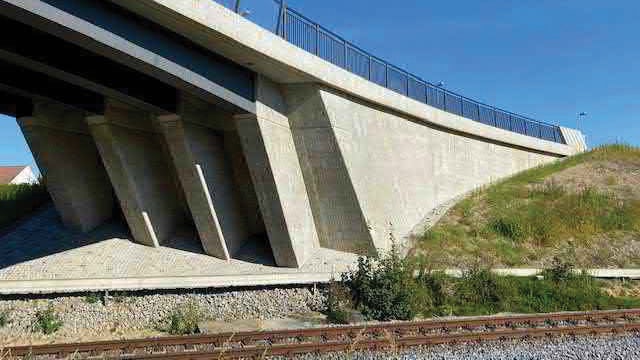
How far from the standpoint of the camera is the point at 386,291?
15.3 m

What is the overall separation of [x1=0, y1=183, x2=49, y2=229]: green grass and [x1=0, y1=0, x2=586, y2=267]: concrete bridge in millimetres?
3087

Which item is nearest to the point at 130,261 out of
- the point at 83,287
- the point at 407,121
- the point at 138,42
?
the point at 83,287

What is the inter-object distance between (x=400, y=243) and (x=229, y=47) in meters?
10.3

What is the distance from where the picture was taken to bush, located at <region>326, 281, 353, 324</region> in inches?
579

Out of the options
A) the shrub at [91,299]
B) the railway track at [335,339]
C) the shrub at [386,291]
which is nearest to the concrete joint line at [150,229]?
the shrub at [91,299]

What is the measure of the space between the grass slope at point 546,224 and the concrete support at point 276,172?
5233 mm

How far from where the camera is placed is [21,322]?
13.8m

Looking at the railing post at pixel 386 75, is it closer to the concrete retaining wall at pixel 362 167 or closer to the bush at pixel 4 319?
the concrete retaining wall at pixel 362 167

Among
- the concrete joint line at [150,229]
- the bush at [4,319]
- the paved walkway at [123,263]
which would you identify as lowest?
the bush at [4,319]

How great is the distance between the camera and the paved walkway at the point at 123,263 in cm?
1488

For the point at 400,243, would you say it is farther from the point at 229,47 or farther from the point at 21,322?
the point at 21,322

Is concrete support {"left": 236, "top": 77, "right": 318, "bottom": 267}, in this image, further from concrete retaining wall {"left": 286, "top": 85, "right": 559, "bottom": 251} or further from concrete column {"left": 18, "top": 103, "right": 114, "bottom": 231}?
concrete column {"left": 18, "top": 103, "right": 114, "bottom": 231}

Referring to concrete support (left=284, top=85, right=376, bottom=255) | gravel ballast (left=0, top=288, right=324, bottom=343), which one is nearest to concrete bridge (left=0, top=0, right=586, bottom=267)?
concrete support (left=284, top=85, right=376, bottom=255)

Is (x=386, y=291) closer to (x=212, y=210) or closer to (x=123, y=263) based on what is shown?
(x=212, y=210)
